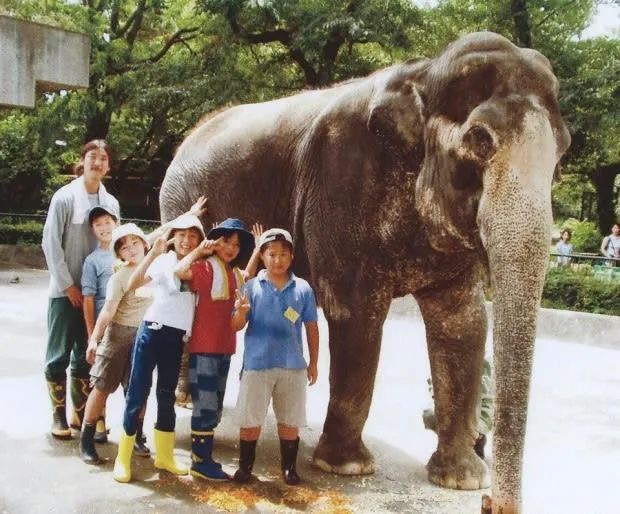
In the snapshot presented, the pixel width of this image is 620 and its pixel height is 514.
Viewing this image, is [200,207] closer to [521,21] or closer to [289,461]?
[289,461]

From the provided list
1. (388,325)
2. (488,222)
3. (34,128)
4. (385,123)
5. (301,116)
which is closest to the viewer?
(488,222)

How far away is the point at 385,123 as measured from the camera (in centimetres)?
375

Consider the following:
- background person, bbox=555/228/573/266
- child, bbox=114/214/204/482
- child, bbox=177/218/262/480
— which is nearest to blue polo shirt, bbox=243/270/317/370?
child, bbox=177/218/262/480

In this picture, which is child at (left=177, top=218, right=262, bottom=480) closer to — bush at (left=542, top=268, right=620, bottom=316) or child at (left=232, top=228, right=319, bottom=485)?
child at (left=232, top=228, right=319, bottom=485)

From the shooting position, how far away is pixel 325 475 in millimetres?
4238

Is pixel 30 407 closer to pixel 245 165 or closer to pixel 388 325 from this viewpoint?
pixel 245 165

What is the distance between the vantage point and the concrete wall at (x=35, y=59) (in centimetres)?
330

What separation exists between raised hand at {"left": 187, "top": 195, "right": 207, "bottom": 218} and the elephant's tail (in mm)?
214

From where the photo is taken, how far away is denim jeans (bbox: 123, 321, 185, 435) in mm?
3963

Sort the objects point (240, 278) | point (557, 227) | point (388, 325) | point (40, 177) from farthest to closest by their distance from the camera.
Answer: point (557, 227)
point (40, 177)
point (388, 325)
point (240, 278)

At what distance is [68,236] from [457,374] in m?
2.46

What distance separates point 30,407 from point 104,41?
51.5ft

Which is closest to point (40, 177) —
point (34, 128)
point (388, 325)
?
point (34, 128)

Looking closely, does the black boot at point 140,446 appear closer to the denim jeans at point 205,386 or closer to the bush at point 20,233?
the denim jeans at point 205,386
